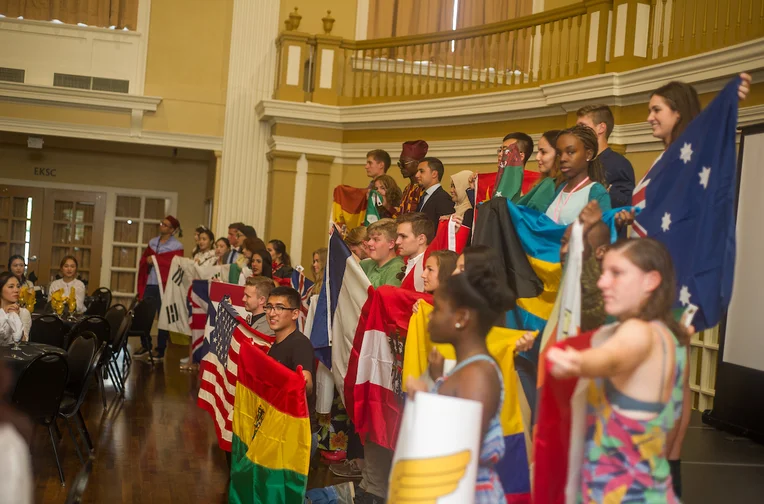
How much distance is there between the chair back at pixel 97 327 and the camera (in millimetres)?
7477

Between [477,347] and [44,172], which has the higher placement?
[44,172]

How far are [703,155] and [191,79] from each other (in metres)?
11.0

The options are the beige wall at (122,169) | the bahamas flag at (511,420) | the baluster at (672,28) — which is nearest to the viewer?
the bahamas flag at (511,420)

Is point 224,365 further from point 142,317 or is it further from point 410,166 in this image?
point 142,317

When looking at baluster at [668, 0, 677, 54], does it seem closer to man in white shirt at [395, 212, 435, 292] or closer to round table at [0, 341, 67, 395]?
man in white shirt at [395, 212, 435, 292]

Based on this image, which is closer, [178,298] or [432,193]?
[432,193]

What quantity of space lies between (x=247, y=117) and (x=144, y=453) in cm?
679

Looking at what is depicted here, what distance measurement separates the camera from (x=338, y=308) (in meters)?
5.24

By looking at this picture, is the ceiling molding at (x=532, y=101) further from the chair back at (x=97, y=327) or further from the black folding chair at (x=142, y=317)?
the chair back at (x=97, y=327)

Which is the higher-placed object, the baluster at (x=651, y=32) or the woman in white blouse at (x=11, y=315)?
the baluster at (x=651, y=32)

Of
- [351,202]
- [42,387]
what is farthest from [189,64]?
[42,387]

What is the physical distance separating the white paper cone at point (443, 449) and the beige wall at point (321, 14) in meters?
10.4

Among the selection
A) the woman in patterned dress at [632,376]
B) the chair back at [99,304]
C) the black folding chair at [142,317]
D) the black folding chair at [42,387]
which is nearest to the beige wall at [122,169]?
the chair back at [99,304]

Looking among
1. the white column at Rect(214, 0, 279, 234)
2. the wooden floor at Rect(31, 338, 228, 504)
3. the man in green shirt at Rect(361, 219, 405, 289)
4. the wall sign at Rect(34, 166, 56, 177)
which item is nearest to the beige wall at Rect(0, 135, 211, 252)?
the wall sign at Rect(34, 166, 56, 177)
